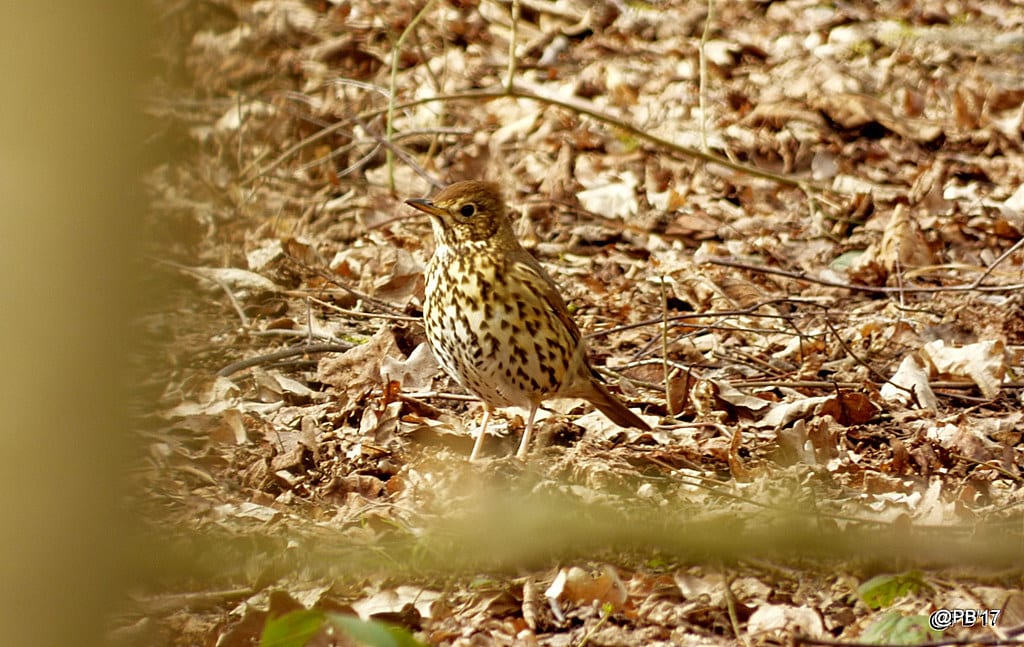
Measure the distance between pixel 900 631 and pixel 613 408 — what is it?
2033 millimetres

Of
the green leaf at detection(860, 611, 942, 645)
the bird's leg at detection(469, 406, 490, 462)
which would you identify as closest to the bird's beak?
the bird's leg at detection(469, 406, 490, 462)

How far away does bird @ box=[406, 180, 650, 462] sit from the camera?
14.4 ft

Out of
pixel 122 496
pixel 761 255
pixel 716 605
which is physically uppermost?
pixel 122 496

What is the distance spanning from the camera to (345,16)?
9977 mm

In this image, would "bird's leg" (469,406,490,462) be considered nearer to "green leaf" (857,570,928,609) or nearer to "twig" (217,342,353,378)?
"twig" (217,342,353,378)

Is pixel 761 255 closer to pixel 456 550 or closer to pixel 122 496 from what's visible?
pixel 456 550

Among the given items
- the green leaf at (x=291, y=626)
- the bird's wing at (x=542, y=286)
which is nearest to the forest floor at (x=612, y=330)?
the green leaf at (x=291, y=626)

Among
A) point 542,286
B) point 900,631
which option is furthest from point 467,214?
point 900,631

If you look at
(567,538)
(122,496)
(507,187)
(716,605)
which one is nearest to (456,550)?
(567,538)

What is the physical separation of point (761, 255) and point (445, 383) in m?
2.27

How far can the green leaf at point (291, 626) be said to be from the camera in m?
1.85

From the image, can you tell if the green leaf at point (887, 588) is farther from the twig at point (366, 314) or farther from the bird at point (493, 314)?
the twig at point (366, 314)

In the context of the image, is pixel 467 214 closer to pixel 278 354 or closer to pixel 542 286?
pixel 542 286

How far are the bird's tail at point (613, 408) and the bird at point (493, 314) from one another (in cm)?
1
